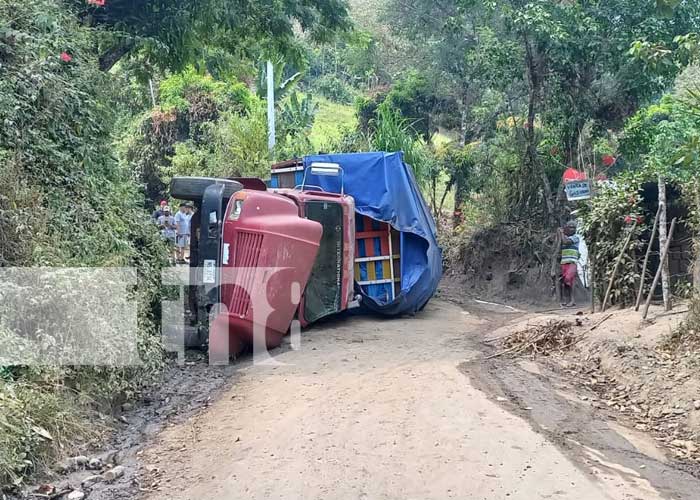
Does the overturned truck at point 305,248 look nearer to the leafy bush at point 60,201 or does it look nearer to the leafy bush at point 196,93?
the leafy bush at point 60,201

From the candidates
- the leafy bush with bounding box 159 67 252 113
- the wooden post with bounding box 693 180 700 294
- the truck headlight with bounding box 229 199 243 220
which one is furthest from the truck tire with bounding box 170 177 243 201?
the leafy bush with bounding box 159 67 252 113

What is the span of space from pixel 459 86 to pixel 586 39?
23.0 ft

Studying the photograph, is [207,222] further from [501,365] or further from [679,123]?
[679,123]

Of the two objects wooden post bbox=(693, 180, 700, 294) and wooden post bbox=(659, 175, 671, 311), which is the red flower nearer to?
wooden post bbox=(659, 175, 671, 311)

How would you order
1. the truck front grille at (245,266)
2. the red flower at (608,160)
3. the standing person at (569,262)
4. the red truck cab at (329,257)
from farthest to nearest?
the red flower at (608,160), the standing person at (569,262), the red truck cab at (329,257), the truck front grille at (245,266)

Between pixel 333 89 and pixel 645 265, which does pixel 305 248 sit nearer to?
pixel 645 265

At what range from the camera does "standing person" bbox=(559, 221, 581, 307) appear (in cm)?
1318

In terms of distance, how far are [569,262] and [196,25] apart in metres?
7.35

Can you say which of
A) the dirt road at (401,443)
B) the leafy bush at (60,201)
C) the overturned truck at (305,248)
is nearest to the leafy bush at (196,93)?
the overturned truck at (305,248)

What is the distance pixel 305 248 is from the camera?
8.22m

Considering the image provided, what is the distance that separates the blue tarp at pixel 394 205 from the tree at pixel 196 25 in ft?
8.17

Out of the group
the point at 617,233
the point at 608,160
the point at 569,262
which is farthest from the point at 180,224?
the point at 617,233

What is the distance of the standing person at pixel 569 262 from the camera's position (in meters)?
13.2

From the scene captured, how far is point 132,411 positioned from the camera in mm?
5980
